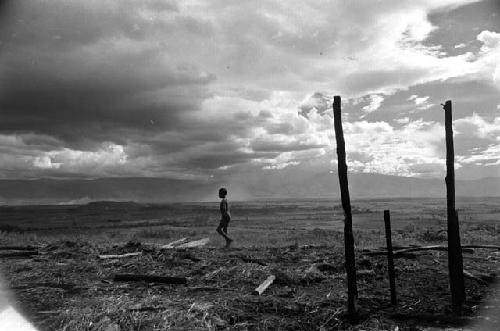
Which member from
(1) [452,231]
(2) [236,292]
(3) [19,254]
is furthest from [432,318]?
(3) [19,254]

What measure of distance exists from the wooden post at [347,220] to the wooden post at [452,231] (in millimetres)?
2202

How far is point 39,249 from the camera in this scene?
1536 centimetres

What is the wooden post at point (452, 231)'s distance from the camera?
8062 millimetres

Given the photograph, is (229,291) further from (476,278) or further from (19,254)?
(19,254)

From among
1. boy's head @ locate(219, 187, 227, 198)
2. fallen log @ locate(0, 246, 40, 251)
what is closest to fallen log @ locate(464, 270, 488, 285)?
boy's head @ locate(219, 187, 227, 198)

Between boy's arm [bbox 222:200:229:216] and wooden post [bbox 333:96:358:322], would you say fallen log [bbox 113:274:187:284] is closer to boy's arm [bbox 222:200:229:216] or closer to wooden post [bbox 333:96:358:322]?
wooden post [bbox 333:96:358:322]

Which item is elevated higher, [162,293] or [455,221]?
[455,221]

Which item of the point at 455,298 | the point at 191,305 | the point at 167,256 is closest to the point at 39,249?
the point at 167,256

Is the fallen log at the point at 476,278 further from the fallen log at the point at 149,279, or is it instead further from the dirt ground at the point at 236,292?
the fallen log at the point at 149,279

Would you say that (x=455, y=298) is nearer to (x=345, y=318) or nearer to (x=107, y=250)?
(x=345, y=318)

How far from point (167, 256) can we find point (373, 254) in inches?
269

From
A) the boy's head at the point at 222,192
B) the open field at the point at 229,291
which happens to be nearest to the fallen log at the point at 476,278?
the open field at the point at 229,291

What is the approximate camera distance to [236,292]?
9047 mm

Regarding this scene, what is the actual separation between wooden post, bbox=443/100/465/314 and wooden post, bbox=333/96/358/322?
2202 millimetres
